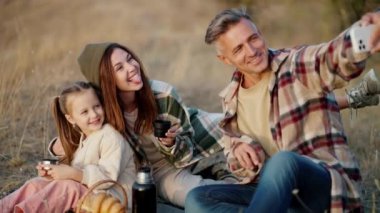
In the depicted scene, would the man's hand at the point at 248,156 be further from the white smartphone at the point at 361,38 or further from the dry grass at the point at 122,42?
the dry grass at the point at 122,42

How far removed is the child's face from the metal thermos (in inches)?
16.8

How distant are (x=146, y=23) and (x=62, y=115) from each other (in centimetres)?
766

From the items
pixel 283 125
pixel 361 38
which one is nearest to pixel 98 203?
pixel 283 125

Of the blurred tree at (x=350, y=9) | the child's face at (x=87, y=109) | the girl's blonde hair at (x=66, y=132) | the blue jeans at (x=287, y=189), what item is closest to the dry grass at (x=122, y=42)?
the blurred tree at (x=350, y=9)

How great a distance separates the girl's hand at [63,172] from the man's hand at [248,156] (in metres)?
0.84

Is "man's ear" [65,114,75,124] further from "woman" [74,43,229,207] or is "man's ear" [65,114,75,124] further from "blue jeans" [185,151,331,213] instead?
"blue jeans" [185,151,331,213]

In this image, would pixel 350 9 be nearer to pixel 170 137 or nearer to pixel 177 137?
pixel 177 137

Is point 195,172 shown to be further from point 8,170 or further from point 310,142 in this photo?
point 8,170

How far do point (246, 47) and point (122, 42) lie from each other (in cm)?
730

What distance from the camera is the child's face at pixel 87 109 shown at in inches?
153

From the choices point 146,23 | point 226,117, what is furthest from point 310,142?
point 146,23

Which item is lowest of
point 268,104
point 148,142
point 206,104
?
point 206,104

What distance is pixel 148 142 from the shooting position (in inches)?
162

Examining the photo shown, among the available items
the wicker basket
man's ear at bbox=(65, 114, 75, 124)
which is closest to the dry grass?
man's ear at bbox=(65, 114, 75, 124)
